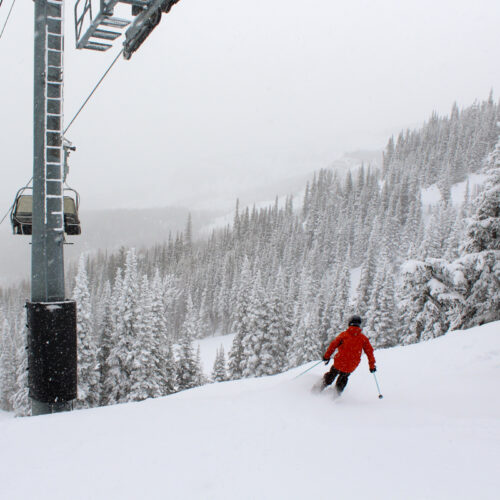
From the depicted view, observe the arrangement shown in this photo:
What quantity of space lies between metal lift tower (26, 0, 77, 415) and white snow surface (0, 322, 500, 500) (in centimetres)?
64

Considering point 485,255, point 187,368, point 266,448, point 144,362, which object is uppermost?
point 485,255

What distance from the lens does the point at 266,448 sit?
498 centimetres

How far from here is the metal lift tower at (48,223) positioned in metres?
5.59

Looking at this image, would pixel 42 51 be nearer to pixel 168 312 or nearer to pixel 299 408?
pixel 299 408

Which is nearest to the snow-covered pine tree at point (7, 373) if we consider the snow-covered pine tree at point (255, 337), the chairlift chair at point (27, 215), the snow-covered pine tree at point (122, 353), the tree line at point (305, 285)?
the tree line at point (305, 285)

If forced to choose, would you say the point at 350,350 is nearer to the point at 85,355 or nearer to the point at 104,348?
the point at 85,355

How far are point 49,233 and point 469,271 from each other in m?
17.3

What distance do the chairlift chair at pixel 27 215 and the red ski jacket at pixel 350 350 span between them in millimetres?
5164

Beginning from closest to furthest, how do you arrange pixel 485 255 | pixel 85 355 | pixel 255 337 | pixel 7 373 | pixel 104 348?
1. pixel 485 255
2. pixel 85 355
3. pixel 104 348
4. pixel 255 337
5. pixel 7 373

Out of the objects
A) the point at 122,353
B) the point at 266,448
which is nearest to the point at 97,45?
the point at 266,448

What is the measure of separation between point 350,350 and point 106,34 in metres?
6.78

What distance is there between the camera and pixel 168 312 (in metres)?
101

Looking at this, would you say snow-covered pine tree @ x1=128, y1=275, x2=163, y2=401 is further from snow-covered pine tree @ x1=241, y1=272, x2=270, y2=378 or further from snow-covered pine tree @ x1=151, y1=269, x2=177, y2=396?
snow-covered pine tree @ x1=241, y1=272, x2=270, y2=378

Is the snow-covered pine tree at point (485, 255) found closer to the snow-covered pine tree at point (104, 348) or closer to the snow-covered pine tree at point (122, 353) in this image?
the snow-covered pine tree at point (122, 353)
